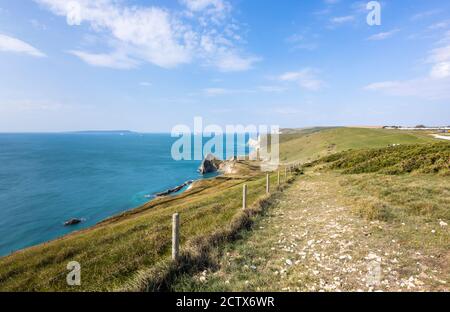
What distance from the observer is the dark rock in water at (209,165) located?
356 feet

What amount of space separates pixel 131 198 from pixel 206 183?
853 inches

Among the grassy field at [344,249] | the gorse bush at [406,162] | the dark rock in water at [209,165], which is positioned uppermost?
the gorse bush at [406,162]

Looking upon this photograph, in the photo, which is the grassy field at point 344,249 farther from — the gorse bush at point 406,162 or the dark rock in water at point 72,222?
the dark rock in water at point 72,222

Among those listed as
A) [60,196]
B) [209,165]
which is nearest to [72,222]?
[60,196]

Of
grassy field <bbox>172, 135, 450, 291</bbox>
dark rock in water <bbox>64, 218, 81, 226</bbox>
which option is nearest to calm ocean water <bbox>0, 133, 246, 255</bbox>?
dark rock in water <bbox>64, 218, 81, 226</bbox>

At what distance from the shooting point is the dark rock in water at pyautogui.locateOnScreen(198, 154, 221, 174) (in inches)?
4274

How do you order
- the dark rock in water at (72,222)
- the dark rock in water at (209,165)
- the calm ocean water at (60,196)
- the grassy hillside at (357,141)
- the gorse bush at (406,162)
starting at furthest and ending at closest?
1. the dark rock in water at (209,165)
2. the grassy hillside at (357,141)
3. the dark rock in water at (72,222)
4. the calm ocean water at (60,196)
5. the gorse bush at (406,162)

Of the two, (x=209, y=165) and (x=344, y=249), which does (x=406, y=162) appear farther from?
(x=209, y=165)

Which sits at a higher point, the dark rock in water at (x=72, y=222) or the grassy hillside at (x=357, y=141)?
the grassy hillside at (x=357, y=141)

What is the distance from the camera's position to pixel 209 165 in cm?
11131

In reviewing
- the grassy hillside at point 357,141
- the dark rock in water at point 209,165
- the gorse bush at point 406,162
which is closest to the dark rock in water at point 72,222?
the gorse bush at point 406,162

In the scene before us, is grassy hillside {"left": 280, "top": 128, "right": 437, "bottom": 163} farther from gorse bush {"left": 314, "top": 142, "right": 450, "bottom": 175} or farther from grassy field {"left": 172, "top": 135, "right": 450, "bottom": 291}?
grassy field {"left": 172, "top": 135, "right": 450, "bottom": 291}

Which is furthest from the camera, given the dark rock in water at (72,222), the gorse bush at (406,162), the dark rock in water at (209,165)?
the dark rock in water at (209,165)
